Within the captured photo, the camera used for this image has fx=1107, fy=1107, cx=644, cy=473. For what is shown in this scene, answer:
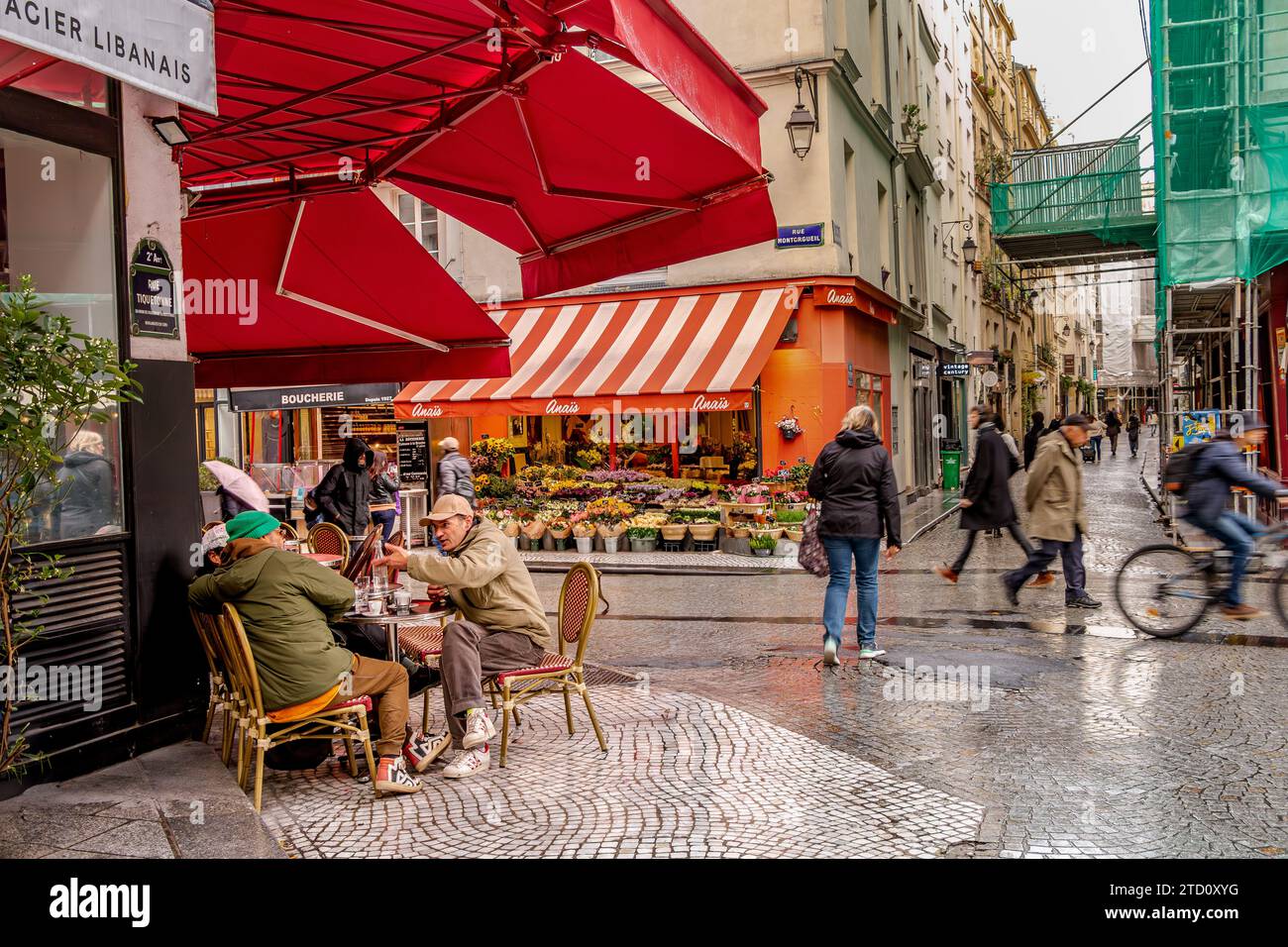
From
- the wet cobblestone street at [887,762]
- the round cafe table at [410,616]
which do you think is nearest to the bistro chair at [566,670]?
the wet cobblestone street at [887,762]

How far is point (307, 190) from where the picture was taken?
7.88 metres

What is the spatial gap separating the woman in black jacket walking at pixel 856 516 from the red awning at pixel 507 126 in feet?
5.90

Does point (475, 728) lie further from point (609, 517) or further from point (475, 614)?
point (609, 517)

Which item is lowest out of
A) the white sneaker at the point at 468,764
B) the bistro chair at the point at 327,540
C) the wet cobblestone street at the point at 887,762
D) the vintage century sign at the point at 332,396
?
the wet cobblestone street at the point at 887,762

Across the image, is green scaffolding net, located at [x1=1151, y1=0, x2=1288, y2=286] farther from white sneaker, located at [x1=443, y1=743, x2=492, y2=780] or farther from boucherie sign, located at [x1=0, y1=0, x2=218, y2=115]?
boucherie sign, located at [x1=0, y1=0, x2=218, y2=115]

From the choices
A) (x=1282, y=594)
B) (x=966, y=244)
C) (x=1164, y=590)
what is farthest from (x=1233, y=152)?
(x=966, y=244)

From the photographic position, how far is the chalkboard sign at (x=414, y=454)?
21.5 m

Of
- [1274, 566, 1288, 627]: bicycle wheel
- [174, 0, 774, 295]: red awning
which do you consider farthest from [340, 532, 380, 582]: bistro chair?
[1274, 566, 1288, 627]: bicycle wheel

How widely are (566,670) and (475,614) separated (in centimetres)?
57

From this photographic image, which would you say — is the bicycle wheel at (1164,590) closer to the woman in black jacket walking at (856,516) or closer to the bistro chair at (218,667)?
the woman in black jacket walking at (856,516)

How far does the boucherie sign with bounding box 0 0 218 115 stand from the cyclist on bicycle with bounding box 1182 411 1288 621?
729 cm

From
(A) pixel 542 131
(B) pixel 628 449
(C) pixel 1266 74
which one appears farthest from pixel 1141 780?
(B) pixel 628 449

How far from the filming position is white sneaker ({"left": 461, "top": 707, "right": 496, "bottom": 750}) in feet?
17.9
